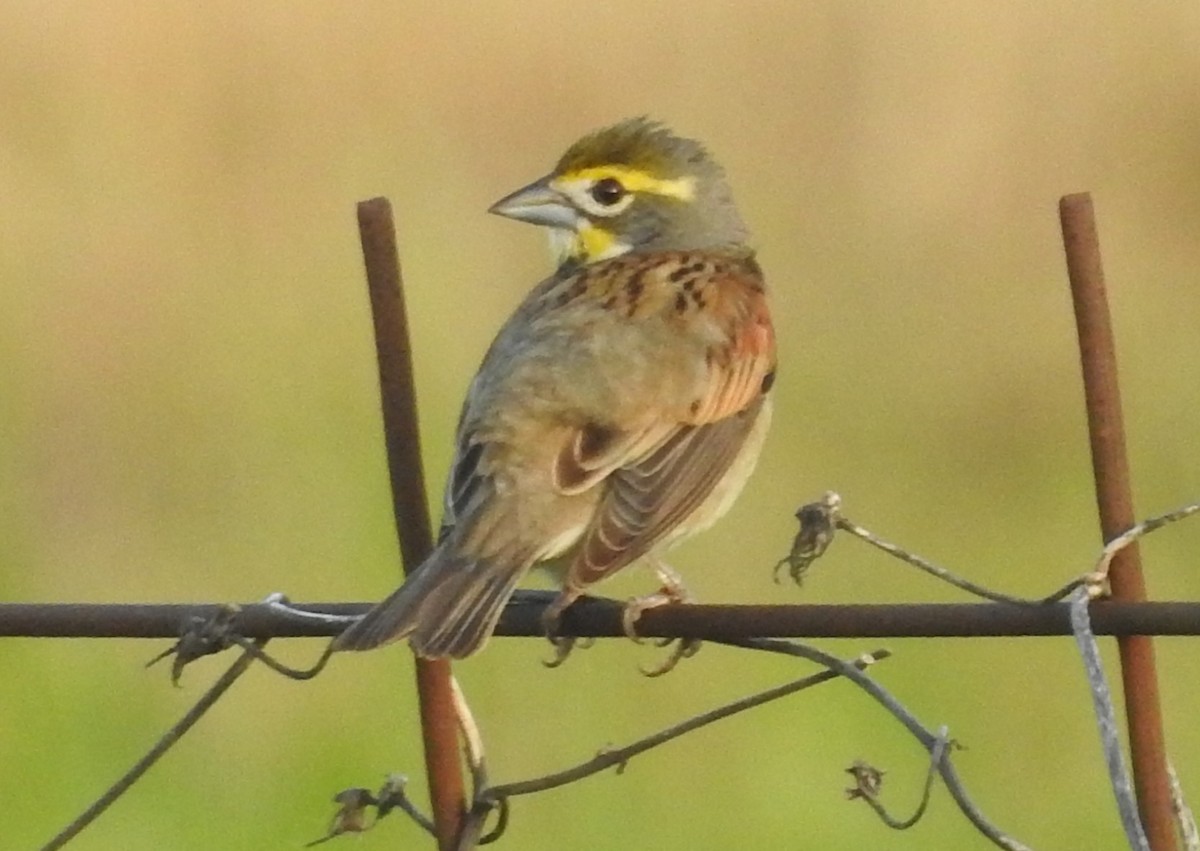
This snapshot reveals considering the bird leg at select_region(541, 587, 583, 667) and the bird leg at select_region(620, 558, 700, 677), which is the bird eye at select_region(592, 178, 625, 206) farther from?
the bird leg at select_region(541, 587, 583, 667)

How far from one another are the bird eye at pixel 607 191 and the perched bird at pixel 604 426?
0.15 metres

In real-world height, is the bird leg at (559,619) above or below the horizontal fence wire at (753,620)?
below

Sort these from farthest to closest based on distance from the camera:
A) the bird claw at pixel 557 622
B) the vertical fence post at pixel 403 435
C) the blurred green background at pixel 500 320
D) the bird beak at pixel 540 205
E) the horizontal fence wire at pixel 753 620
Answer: the blurred green background at pixel 500 320, the bird beak at pixel 540 205, the bird claw at pixel 557 622, the vertical fence post at pixel 403 435, the horizontal fence wire at pixel 753 620

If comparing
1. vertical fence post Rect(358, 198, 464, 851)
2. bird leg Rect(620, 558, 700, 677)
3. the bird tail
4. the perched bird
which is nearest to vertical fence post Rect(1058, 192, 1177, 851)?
bird leg Rect(620, 558, 700, 677)

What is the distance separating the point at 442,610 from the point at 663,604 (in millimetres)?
312

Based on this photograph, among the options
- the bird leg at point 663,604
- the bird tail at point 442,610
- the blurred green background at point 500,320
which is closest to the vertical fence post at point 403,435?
the bird tail at point 442,610

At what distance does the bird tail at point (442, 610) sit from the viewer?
10.6ft

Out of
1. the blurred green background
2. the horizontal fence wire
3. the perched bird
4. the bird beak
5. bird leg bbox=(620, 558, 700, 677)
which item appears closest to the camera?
the horizontal fence wire

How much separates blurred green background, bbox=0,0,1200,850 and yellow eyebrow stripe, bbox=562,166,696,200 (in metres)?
1.27

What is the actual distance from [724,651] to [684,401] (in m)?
2.50

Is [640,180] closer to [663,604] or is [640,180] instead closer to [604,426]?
[604,426]

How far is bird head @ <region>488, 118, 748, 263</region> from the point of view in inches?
192

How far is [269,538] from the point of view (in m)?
7.26

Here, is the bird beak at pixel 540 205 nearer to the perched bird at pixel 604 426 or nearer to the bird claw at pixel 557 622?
the perched bird at pixel 604 426
